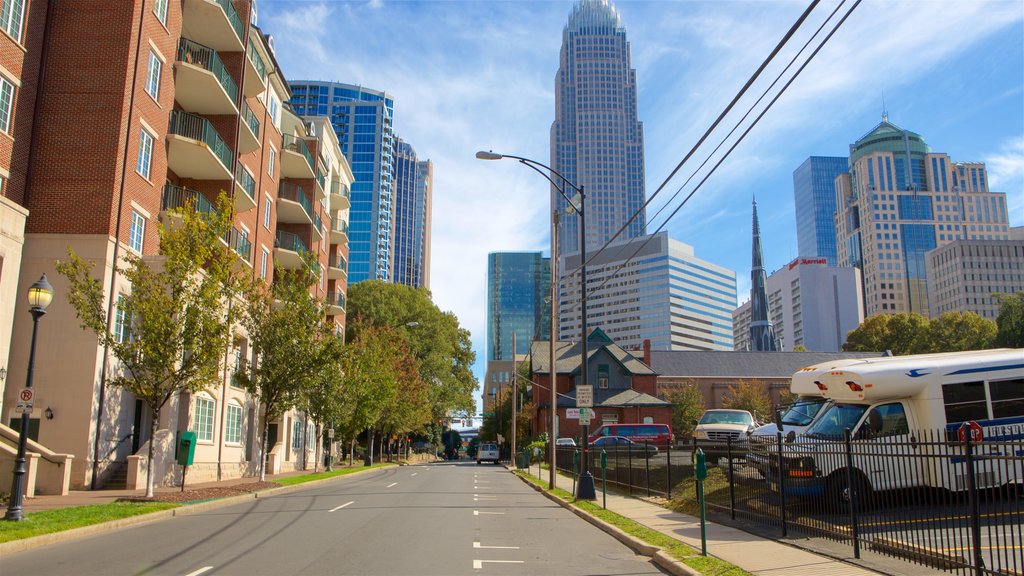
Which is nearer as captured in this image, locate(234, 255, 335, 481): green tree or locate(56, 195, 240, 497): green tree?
locate(56, 195, 240, 497): green tree

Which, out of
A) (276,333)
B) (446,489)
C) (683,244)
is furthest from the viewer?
(683,244)

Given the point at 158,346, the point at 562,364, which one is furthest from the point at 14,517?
Result: the point at 562,364

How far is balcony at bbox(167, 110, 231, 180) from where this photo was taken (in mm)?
27891

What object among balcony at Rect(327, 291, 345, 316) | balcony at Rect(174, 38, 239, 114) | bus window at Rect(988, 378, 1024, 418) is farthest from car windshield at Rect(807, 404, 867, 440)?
balcony at Rect(327, 291, 345, 316)

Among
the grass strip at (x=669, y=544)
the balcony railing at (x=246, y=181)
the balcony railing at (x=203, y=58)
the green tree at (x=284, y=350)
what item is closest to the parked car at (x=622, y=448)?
the grass strip at (x=669, y=544)

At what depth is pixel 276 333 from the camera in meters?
27.9

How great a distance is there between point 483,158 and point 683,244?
178459 millimetres

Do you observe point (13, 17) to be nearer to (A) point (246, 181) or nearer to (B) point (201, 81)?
(B) point (201, 81)

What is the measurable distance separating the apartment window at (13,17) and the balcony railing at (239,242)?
1085 cm

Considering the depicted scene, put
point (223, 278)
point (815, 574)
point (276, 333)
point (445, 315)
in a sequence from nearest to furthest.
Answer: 1. point (815, 574)
2. point (223, 278)
3. point (276, 333)
4. point (445, 315)

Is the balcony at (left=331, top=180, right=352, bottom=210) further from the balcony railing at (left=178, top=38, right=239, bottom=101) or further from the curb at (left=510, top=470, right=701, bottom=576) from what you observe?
the curb at (left=510, top=470, right=701, bottom=576)

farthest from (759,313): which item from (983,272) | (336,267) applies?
(336,267)

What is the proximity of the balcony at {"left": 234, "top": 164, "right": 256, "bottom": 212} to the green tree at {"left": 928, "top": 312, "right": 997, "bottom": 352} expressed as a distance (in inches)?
3095

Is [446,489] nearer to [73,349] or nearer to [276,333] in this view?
[276,333]
